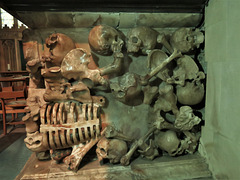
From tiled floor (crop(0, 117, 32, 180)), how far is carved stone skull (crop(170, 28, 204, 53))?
2128 millimetres

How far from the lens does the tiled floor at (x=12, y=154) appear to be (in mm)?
2049

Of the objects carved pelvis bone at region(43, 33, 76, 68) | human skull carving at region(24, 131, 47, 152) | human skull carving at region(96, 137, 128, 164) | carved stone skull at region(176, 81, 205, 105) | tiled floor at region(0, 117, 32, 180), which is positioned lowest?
tiled floor at region(0, 117, 32, 180)

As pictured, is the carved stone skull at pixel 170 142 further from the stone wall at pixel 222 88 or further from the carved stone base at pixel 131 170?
the stone wall at pixel 222 88

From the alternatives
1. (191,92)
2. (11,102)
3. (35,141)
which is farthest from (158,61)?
(11,102)

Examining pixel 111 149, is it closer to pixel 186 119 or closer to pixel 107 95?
pixel 107 95

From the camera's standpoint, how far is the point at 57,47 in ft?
5.23

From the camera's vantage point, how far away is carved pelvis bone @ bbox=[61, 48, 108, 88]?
1568mm

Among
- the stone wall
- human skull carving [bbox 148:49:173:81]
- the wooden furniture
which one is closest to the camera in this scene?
the stone wall

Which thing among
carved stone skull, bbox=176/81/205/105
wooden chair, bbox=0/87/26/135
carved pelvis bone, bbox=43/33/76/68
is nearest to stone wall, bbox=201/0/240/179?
carved stone skull, bbox=176/81/205/105

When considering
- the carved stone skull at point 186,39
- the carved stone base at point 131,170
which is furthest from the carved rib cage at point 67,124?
the carved stone skull at point 186,39

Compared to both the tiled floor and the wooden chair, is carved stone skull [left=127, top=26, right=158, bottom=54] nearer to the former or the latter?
the tiled floor

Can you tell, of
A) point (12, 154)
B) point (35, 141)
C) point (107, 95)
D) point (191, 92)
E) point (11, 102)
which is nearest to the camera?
point (35, 141)

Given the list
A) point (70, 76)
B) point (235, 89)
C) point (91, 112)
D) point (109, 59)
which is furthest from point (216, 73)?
point (70, 76)

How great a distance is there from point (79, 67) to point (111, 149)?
0.75 m
